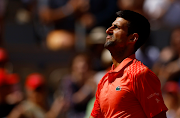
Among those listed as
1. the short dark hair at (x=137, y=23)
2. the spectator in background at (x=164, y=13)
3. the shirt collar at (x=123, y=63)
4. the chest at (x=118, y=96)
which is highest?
the spectator in background at (x=164, y=13)

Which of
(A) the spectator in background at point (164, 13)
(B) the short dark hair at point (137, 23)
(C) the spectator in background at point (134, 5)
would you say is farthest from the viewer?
(A) the spectator in background at point (164, 13)

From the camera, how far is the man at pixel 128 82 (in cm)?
255

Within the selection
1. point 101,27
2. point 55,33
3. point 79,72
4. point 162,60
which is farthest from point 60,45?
point 162,60

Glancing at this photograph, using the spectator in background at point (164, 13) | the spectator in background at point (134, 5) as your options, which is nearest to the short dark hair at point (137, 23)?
the spectator in background at point (134, 5)

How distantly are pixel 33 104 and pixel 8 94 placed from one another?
65 cm

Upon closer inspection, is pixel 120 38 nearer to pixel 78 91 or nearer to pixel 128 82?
pixel 128 82

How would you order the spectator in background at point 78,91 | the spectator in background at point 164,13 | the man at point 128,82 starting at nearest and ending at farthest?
1. the man at point 128,82
2. the spectator in background at point 78,91
3. the spectator in background at point 164,13

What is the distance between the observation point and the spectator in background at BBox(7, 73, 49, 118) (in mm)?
5137

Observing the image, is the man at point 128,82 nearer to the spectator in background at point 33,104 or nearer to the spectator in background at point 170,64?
the spectator in background at point 33,104

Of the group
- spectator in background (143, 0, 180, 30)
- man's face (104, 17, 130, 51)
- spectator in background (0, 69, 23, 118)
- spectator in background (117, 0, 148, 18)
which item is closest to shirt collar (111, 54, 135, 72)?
man's face (104, 17, 130, 51)

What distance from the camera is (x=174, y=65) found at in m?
6.16

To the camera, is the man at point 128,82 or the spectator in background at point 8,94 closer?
the man at point 128,82

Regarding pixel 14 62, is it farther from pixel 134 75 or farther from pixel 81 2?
pixel 134 75

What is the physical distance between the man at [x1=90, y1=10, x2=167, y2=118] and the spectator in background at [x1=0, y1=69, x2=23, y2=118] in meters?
2.92
